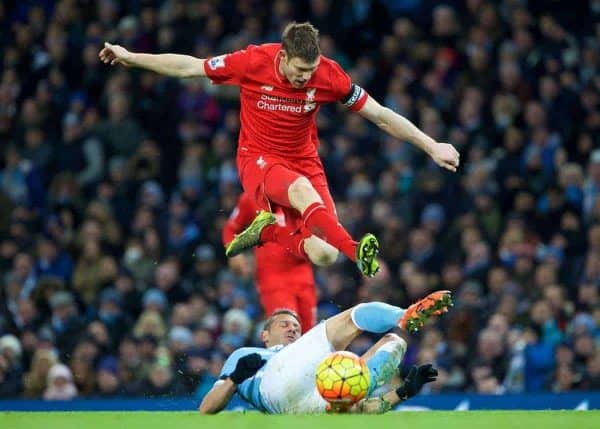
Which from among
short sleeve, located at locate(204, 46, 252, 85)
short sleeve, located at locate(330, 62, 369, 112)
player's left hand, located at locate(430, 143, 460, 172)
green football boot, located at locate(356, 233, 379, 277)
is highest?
short sleeve, located at locate(204, 46, 252, 85)

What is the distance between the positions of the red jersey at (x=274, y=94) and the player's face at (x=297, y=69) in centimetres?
13

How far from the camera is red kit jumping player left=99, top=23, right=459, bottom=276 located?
995cm

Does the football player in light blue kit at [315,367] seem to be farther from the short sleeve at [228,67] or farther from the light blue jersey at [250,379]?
the short sleeve at [228,67]

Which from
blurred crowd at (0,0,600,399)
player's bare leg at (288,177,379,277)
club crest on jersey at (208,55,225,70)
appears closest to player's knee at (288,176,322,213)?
player's bare leg at (288,177,379,277)

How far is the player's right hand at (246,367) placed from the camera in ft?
30.8

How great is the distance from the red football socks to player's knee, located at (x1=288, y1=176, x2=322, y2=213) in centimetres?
6

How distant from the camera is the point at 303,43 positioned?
9.91 metres

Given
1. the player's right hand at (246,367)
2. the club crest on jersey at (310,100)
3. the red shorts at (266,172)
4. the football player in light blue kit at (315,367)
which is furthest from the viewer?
the red shorts at (266,172)

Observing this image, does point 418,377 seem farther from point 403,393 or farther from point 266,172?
point 266,172

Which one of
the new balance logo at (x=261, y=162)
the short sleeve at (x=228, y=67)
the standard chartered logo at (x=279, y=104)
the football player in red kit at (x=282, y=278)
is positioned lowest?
the football player in red kit at (x=282, y=278)

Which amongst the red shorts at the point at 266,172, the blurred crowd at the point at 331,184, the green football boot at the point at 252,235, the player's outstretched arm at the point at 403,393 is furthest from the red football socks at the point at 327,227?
the blurred crowd at the point at 331,184

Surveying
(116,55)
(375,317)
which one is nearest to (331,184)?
(116,55)

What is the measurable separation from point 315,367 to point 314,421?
1.06 m

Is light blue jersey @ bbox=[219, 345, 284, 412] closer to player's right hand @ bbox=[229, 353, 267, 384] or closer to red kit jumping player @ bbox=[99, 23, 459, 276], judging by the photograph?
player's right hand @ bbox=[229, 353, 267, 384]
